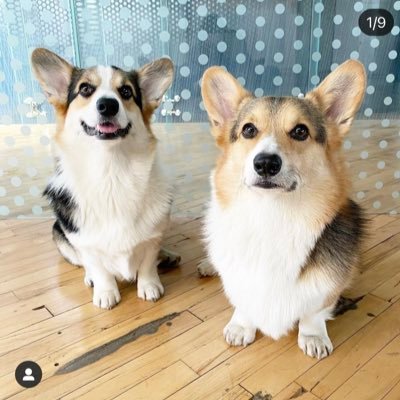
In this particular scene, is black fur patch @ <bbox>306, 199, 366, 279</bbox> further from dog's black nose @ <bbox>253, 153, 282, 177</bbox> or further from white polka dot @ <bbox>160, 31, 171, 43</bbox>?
white polka dot @ <bbox>160, 31, 171, 43</bbox>

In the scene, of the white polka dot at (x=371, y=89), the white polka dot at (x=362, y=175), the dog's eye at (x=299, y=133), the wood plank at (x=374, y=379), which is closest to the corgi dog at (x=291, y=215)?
the dog's eye at (x=299, y=133)

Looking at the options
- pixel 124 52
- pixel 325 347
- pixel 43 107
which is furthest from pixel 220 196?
pixel 43 107

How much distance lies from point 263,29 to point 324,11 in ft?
1.11

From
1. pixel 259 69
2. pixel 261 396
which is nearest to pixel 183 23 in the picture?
pixel 259 69

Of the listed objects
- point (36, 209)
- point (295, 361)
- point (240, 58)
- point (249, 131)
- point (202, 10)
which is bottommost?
point (36, 209)

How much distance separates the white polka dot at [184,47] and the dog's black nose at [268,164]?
135 centimetres

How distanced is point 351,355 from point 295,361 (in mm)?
192

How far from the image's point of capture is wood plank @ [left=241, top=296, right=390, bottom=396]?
1.19m

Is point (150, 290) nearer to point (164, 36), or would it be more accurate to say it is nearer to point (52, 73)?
point (52, 73)

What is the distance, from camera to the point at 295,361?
4.18 feet

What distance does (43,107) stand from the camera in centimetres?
221

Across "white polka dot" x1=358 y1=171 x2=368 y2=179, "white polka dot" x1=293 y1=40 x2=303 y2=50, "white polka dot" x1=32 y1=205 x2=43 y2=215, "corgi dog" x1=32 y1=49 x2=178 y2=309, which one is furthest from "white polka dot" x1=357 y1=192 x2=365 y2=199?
"white polka dot" x1=32 y1=205 x2=43 y2=215

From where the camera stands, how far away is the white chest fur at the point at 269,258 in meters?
1.20

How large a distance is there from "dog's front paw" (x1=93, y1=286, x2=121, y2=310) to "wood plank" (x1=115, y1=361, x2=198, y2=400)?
1.40ft
